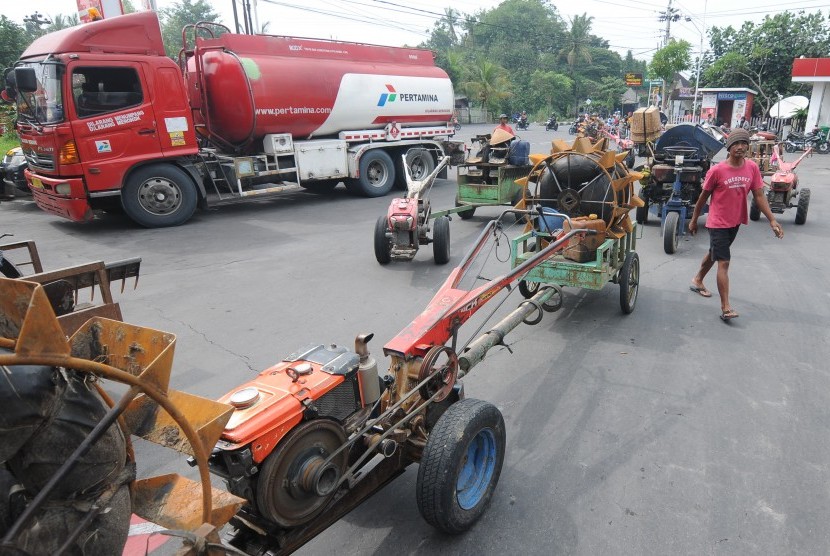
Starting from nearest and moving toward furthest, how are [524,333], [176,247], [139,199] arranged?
[524,333] < [176,247] < [139,199]

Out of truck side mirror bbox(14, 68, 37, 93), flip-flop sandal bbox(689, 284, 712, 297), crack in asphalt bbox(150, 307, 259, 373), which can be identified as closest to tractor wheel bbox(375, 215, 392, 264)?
crack in asphalt bbox(150, 307, 259, 373)

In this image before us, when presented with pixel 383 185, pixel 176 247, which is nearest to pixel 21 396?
pixel 176 247

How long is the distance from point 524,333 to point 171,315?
3.63 m

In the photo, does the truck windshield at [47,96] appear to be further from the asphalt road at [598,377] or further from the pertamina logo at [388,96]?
the pertamina logo at [388,96]

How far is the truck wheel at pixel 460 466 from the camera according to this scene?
2447mm

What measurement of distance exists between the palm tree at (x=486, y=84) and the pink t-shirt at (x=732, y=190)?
141ft

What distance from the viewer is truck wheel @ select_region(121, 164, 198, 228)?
9.44m

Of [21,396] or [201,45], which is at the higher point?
[201,45]

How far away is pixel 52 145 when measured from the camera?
860 cm

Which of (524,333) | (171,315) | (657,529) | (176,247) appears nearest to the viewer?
(657,529)

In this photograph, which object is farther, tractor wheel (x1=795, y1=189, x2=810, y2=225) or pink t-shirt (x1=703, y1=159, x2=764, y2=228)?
tractor wheel (x1=795, y1=189, x2=810, y2=225)

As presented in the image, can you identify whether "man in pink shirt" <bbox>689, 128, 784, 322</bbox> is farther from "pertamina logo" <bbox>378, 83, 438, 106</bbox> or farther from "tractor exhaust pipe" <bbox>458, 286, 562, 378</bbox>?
"pertamina logo" <bbox>378, 83, 438, 106</bbox>

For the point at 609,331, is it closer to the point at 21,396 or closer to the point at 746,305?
the point at 746,305

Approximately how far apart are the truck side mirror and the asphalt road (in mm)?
2344
